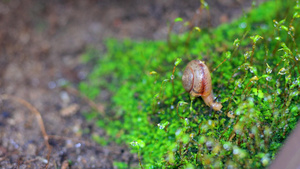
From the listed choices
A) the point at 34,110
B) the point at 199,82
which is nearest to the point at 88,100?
the point at 34,110

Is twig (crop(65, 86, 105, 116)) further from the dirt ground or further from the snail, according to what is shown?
the snail

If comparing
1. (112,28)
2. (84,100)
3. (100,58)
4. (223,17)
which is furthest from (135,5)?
(84,100)

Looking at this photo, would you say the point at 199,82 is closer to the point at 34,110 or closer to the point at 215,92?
the point at 215,92

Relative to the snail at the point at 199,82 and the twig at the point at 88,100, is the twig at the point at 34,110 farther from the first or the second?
the snail at the point at 199,82

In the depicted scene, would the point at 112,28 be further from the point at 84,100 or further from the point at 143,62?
the point at 84,100

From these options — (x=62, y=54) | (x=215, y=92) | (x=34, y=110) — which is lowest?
(x=34, y=110)
